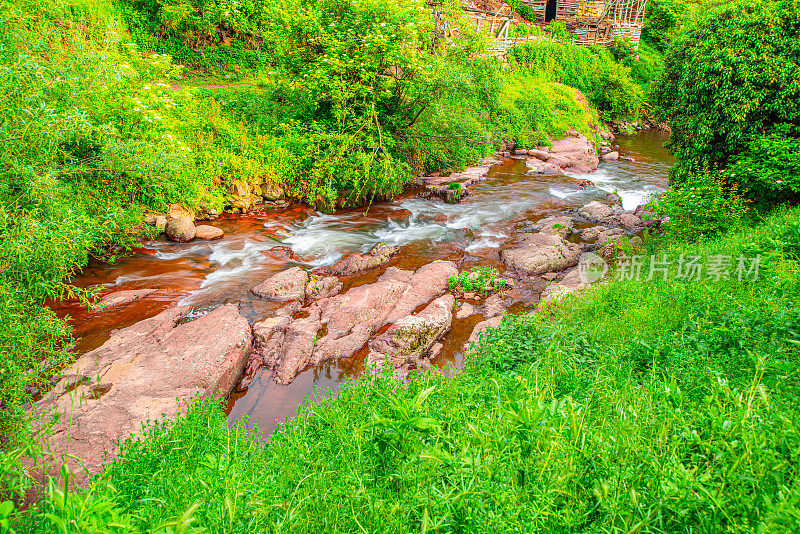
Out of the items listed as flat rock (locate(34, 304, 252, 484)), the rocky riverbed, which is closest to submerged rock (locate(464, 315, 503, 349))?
the rocky riverbed

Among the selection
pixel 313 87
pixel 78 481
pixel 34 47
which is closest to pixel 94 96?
pixel 34 47

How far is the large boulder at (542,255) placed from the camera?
984 cm

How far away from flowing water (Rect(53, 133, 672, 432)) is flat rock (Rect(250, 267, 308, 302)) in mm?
226

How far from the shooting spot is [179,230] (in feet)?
35.7

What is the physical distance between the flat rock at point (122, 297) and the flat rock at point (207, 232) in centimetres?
277

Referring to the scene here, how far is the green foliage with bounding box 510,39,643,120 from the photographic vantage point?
84.4 feet

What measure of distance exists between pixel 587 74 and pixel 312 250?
81.7ft

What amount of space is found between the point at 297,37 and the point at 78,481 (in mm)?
13113

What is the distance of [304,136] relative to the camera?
44.3 ft

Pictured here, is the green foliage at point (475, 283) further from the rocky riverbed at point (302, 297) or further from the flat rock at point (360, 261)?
the flat rock at point (360, 261)

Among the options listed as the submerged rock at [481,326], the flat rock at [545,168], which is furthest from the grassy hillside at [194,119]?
the submerged rock at [481,326]

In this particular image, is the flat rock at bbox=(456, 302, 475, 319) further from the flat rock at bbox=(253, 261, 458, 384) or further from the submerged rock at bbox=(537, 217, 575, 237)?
the submerged rock at bbox=(537, 217, 575, 237)

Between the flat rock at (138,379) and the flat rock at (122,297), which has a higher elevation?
the flat rock at (138,379)

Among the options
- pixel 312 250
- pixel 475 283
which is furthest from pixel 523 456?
pixel 312 250
